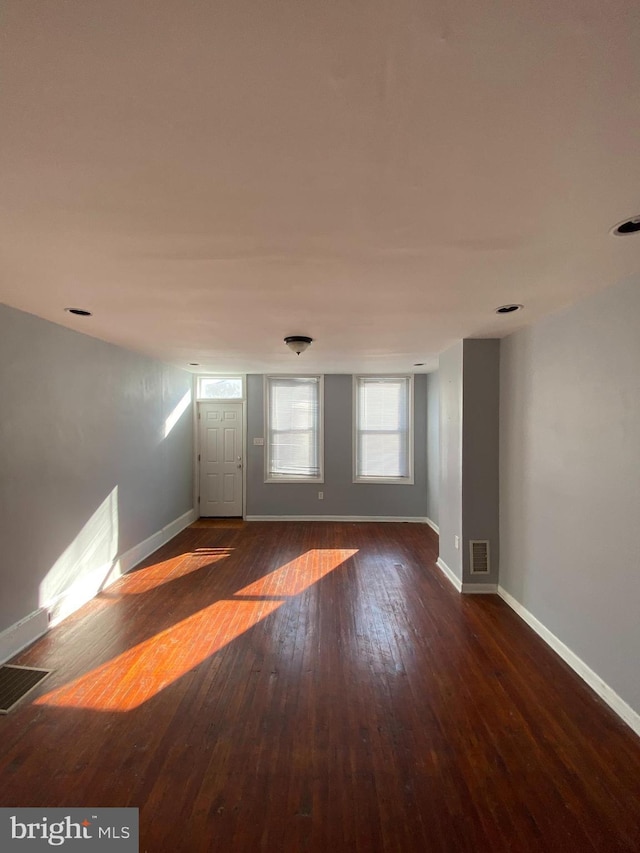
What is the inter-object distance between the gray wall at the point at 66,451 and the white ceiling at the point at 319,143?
3.14ft

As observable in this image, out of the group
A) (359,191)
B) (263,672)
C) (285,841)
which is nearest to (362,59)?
(359,191)

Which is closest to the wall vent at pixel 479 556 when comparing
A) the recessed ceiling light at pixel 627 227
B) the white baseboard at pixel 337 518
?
the white baseboard at pixel 337 518

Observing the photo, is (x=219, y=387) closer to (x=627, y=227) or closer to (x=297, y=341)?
(x=297, y=341)

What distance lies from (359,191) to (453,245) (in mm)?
600

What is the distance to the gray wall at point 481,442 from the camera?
365 centimetres

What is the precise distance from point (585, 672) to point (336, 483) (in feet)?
13.7

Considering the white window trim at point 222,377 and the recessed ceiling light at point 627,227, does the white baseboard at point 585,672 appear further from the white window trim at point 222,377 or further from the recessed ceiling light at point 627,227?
the white window trim at point 222,377

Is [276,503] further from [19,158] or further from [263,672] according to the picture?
[19,158]

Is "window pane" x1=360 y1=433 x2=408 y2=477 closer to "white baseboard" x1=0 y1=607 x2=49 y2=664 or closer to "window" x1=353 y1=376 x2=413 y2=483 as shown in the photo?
"window" x1=353 y1=376 x2=413 y2=483

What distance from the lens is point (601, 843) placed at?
1477 millimetres

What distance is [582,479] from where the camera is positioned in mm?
2496

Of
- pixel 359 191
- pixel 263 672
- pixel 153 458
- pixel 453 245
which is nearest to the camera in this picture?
pixel 359 191

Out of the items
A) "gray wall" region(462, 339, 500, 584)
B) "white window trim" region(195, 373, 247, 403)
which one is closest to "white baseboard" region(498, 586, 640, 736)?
"gray wall" region(462, 339, 500, 584)

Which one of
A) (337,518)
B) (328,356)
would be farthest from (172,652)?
(337,518)
